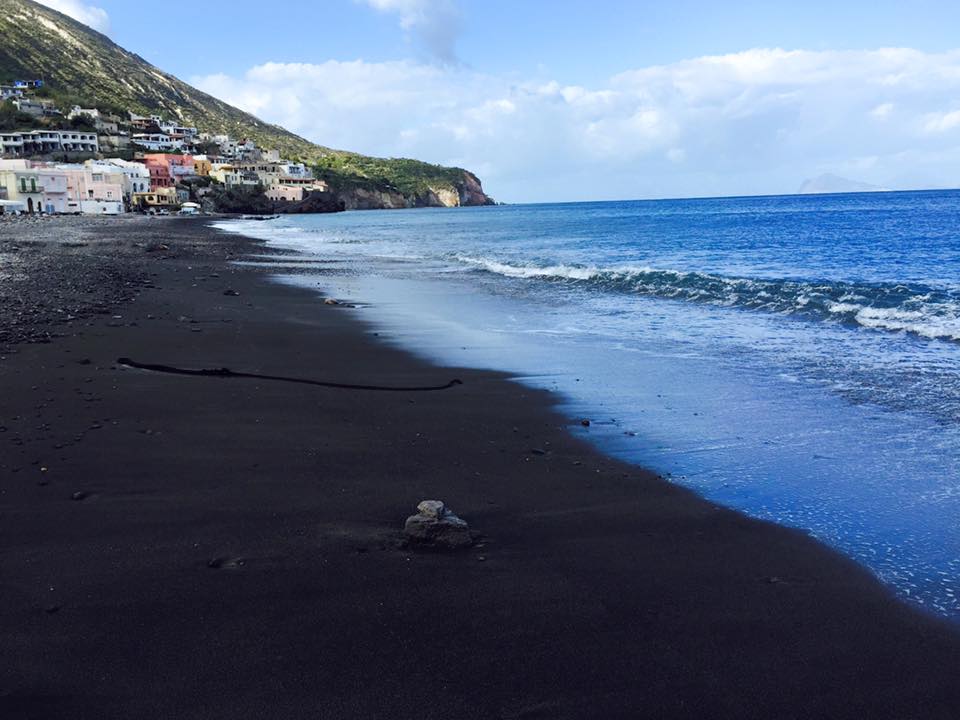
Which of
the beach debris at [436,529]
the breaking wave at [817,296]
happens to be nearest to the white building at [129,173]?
the breaking wave at [817,296]

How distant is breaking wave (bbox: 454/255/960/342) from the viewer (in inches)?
527

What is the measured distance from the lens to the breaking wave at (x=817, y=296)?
13.4 m

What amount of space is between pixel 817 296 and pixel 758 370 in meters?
8.14

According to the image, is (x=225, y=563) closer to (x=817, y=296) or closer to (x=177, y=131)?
(x=817, y=296)

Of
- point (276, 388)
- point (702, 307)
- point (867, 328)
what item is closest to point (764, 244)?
point (702, 307)

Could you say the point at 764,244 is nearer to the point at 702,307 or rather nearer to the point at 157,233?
the point at 702,307

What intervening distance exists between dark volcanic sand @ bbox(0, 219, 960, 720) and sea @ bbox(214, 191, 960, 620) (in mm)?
555

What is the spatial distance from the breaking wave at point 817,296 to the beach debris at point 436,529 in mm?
10763

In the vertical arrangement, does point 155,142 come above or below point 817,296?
above

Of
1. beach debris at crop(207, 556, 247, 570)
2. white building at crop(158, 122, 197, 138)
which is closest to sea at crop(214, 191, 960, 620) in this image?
beach debris at crop(207, 556, 247, 570)

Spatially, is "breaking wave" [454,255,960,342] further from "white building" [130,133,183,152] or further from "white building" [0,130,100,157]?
"white building" [130,133,183,152]

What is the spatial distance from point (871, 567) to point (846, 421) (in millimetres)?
3355

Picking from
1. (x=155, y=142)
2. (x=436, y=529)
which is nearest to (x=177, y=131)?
(x=155, y=142)

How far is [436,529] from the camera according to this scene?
4363mm
